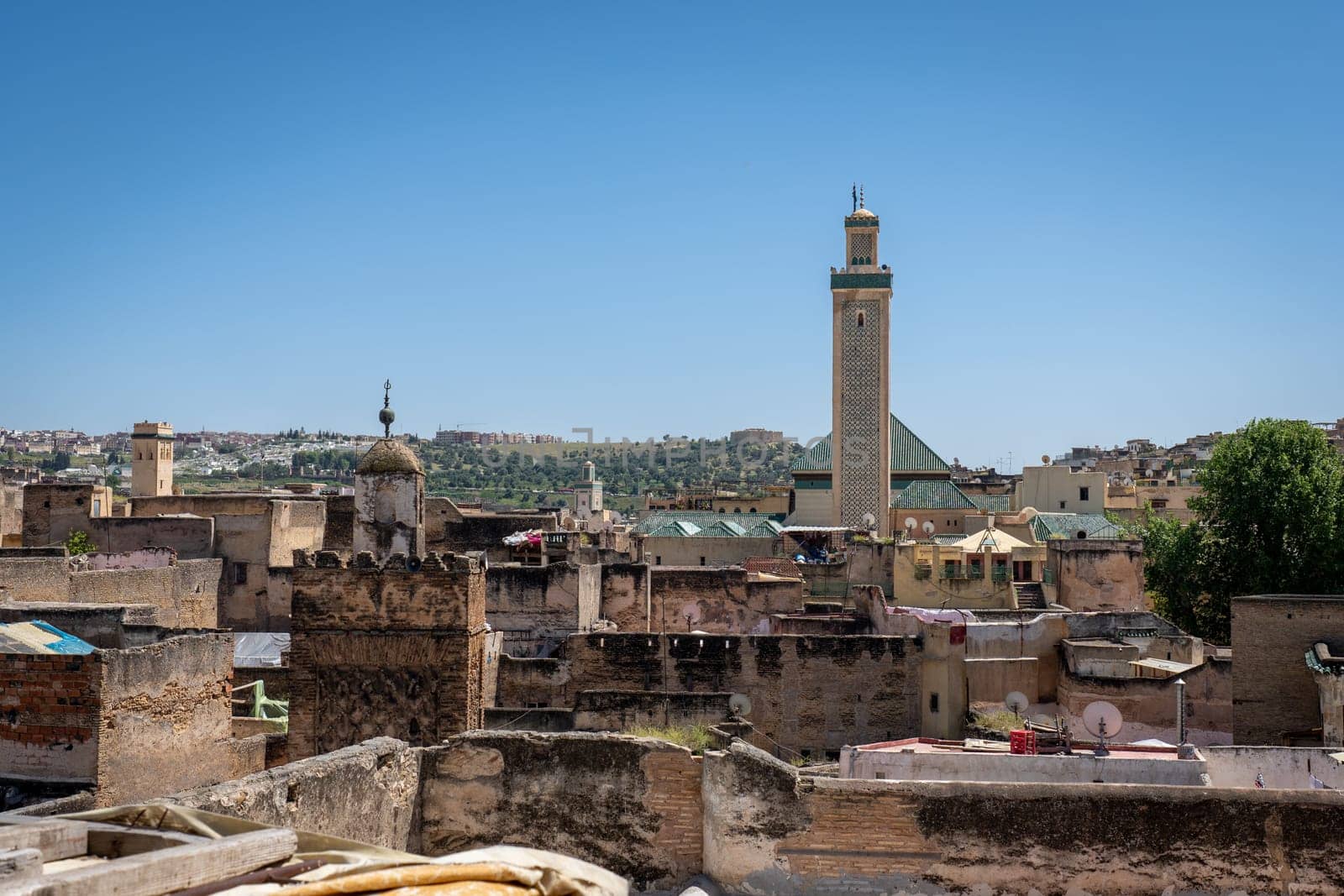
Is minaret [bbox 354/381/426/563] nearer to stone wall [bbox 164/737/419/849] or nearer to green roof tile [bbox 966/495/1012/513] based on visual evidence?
stone wall [bbox 164/737/419/849]

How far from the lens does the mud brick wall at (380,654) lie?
51.7 ft

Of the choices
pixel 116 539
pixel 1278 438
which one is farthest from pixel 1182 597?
pixel 116 539

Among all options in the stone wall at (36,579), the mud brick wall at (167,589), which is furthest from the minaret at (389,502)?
the stone wall at (36,579)

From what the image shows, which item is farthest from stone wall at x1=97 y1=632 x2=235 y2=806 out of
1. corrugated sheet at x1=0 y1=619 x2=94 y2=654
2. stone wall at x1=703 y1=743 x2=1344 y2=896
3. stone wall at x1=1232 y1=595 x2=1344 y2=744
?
stone wall at x1=1232 y1=595 x2=1344 y2=744

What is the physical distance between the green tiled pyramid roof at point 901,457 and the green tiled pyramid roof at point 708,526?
3647mm

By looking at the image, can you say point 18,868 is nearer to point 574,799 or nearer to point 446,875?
point 446,875

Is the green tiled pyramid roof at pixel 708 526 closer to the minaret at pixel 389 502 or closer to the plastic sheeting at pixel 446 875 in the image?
the minaret at pixel 389 502

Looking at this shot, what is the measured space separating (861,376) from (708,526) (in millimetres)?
8795

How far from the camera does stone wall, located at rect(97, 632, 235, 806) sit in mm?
12828

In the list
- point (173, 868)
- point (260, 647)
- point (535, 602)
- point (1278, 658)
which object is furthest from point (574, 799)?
point (260, 647)

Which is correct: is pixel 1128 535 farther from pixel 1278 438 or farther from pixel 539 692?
pixel 539 692

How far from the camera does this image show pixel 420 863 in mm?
4547

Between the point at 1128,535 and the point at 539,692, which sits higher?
the point at 1128,535

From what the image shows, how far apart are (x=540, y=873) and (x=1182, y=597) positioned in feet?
98.3
